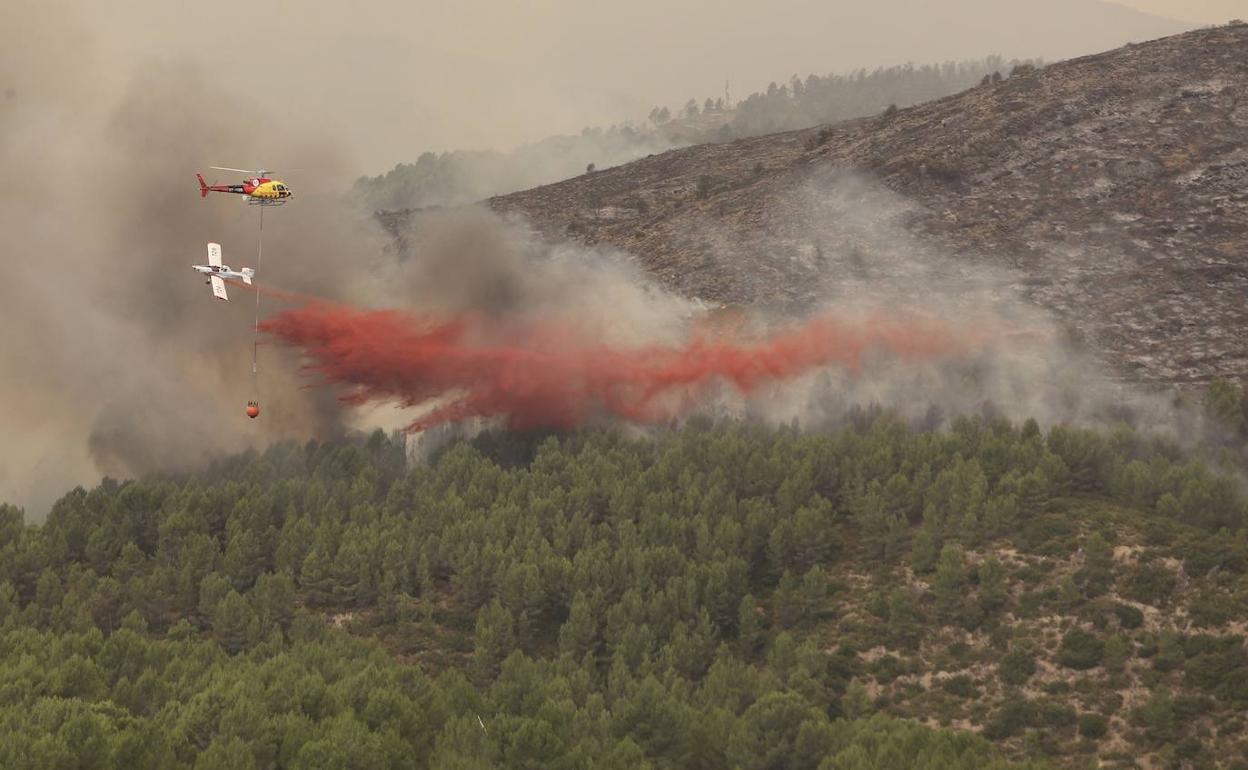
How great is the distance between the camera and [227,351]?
122500 mm

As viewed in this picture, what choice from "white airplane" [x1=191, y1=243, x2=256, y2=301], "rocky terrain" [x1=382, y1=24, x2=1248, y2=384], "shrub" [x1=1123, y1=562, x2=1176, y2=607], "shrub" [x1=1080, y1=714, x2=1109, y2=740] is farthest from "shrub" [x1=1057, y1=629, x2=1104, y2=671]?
"white airplane" [x1=191, y1=243, x2=256, y2=301]

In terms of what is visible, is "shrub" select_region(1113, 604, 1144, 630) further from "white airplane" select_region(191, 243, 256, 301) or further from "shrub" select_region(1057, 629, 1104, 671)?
"white airplane" select_region(191, 243, 256, 301)

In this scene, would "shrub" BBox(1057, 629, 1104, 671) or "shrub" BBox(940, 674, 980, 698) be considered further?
"shrub" BBox(940, 674, 980, 698)

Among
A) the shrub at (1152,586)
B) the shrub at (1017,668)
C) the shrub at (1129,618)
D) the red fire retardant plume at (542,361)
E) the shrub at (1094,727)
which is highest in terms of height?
the red fire retardant plume at (542,361)

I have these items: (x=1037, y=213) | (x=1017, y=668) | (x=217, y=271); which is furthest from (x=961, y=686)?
(x=1037, y=213)

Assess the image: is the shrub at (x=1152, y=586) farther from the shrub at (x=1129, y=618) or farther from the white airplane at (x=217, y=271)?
the white airplane at (x=217, y=271)

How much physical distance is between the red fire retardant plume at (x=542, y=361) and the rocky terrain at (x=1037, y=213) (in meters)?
10.1

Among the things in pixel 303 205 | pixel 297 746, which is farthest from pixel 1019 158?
pixel 297 746

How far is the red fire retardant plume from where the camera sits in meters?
114

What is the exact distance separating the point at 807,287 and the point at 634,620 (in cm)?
5805

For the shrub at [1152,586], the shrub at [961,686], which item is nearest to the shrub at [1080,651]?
the shrub at [1152,586]

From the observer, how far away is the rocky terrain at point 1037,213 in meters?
117

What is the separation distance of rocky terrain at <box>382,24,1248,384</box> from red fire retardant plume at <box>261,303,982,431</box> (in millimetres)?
10150

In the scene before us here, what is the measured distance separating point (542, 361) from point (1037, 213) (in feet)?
185
